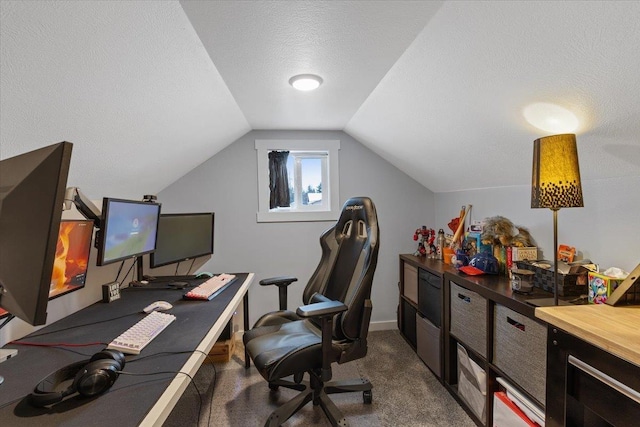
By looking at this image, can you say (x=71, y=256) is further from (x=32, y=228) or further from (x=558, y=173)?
(x=558, y=173)

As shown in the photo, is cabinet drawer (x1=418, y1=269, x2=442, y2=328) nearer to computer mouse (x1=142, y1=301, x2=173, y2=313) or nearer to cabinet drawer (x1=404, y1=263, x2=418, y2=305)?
cabinet drawer (x1=404, y1=263, x2=418, y2=305)

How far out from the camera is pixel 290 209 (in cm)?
306

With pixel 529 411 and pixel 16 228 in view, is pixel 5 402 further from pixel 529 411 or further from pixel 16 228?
pixel 529 411

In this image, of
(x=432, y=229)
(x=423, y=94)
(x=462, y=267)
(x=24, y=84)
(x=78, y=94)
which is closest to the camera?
(x=24, y=84)

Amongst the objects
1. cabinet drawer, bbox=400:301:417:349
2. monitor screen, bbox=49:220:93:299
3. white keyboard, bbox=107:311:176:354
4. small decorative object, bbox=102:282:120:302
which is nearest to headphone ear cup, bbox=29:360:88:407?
white keyboard, bbox=107:311:176:354

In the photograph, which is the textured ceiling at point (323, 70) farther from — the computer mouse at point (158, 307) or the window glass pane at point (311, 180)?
the window glass pane at point (311, 180)

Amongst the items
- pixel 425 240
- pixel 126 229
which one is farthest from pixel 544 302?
pixel 126 229

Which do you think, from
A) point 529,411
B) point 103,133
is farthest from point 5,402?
point 529,411

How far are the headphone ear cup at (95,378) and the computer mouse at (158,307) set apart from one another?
2.17 feet

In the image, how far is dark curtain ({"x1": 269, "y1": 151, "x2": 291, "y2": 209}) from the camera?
2984 millimetres

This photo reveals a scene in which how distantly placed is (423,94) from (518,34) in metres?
0.62

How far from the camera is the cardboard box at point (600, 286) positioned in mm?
1223

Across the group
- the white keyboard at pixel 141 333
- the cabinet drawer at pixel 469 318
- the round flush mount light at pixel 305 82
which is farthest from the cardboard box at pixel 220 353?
the round flush mount light at pixel 305 82

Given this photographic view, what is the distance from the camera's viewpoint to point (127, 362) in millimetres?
1026
